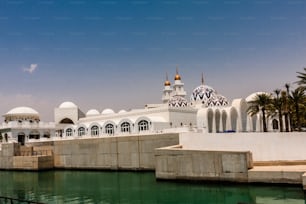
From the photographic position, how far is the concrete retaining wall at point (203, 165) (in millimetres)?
23781

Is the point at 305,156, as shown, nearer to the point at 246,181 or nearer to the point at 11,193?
the point at 246,181

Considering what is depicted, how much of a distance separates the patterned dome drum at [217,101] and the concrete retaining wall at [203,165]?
103 ft

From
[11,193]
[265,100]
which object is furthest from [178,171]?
[265,100]

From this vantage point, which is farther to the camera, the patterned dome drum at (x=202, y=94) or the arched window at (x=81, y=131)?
the patterned dome drum at (x=202, y=94)

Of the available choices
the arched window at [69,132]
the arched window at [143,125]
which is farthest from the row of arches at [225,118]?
the arched window at [69,132]

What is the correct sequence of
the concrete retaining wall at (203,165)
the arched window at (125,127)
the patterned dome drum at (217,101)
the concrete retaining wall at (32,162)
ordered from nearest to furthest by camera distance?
the concrete retaining wall at (203,165) → the concrete retaining wall at (32,162) → the arched window at (125,127) → the patterned dome drum at (217,101)

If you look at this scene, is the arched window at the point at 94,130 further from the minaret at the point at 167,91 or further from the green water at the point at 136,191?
the minaret at the point at 167,91

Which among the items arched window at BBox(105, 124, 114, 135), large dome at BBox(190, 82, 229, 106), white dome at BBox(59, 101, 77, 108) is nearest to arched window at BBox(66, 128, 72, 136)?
arched window at BBox(105, 124, 114, 135)

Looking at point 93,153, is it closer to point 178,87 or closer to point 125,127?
point 125,127

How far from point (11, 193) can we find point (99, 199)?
8362 mm

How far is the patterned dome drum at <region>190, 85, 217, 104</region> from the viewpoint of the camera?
6031cm

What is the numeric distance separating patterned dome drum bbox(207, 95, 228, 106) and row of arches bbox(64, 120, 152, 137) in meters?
17.8

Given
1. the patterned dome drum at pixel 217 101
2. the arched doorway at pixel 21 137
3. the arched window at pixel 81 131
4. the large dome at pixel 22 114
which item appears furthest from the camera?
the large dome at pixel 22 114

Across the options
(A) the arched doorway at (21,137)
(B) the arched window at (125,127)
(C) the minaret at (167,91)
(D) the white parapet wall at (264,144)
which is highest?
(C) the minaret at (167,91)
